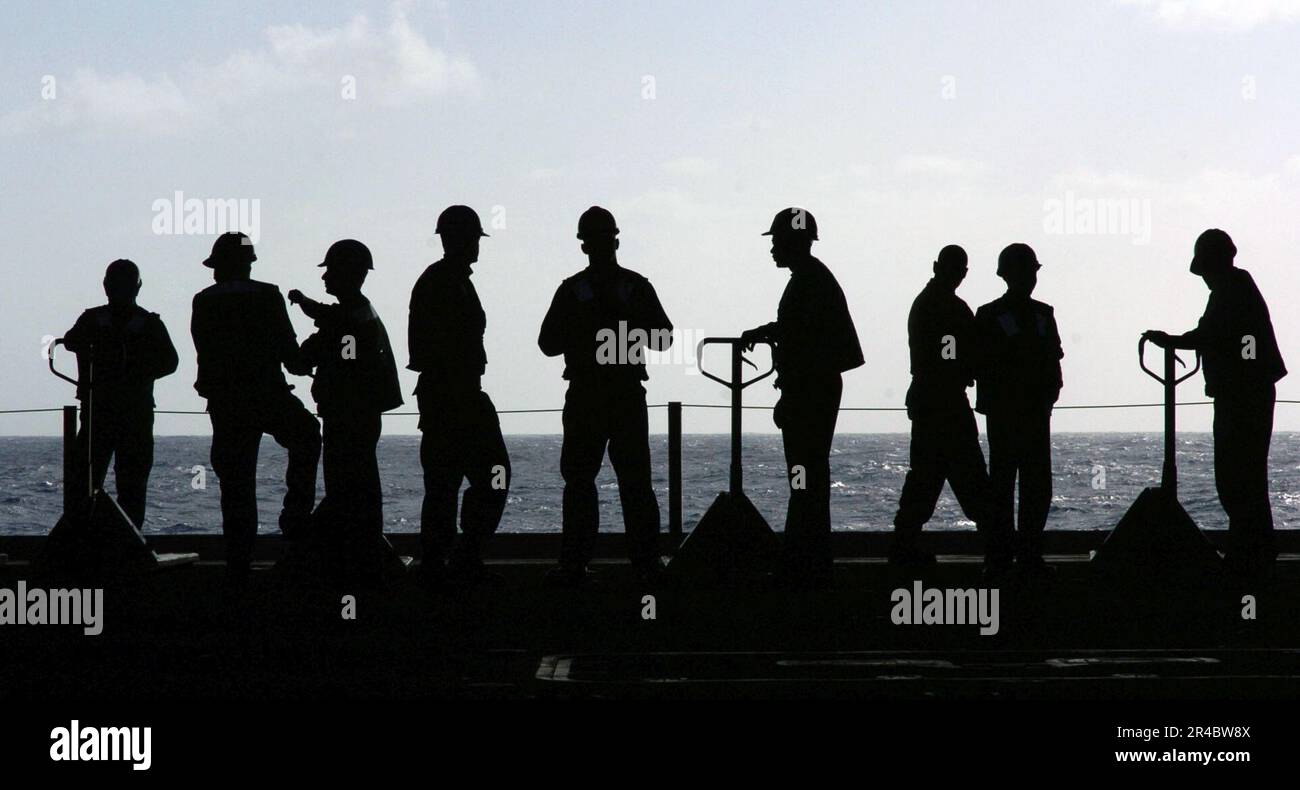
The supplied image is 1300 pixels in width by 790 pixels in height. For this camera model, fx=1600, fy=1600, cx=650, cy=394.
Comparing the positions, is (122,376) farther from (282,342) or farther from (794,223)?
(794,223)

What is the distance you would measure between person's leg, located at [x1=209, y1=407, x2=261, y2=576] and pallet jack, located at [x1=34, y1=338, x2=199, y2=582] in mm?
968

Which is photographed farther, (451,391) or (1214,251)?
(1214,251)

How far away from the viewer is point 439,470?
8125mm

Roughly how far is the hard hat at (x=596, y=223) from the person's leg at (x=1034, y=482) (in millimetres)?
2513

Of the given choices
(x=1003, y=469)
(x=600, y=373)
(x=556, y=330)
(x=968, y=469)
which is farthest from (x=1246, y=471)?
(x=556, y=330)

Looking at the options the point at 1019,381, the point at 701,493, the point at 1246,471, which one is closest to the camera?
the point at 1246,471

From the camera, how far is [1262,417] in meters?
8.70

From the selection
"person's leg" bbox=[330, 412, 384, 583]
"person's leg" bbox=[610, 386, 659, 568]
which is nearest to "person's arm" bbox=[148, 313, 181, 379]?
"person's leg" bbox=[330, 412, 384, 583]

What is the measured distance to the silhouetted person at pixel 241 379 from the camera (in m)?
8.13

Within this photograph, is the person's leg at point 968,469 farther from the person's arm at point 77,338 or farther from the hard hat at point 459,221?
the person's arm at point 77,338

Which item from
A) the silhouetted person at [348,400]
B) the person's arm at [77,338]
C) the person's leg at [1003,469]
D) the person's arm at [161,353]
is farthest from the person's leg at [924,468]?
the person's arm at [77,338]

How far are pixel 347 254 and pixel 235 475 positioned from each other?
126cm

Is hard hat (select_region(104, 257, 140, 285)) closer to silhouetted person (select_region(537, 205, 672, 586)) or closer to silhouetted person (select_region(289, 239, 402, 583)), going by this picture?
silhouetted person (select_region(289, 239, 402, 583))
